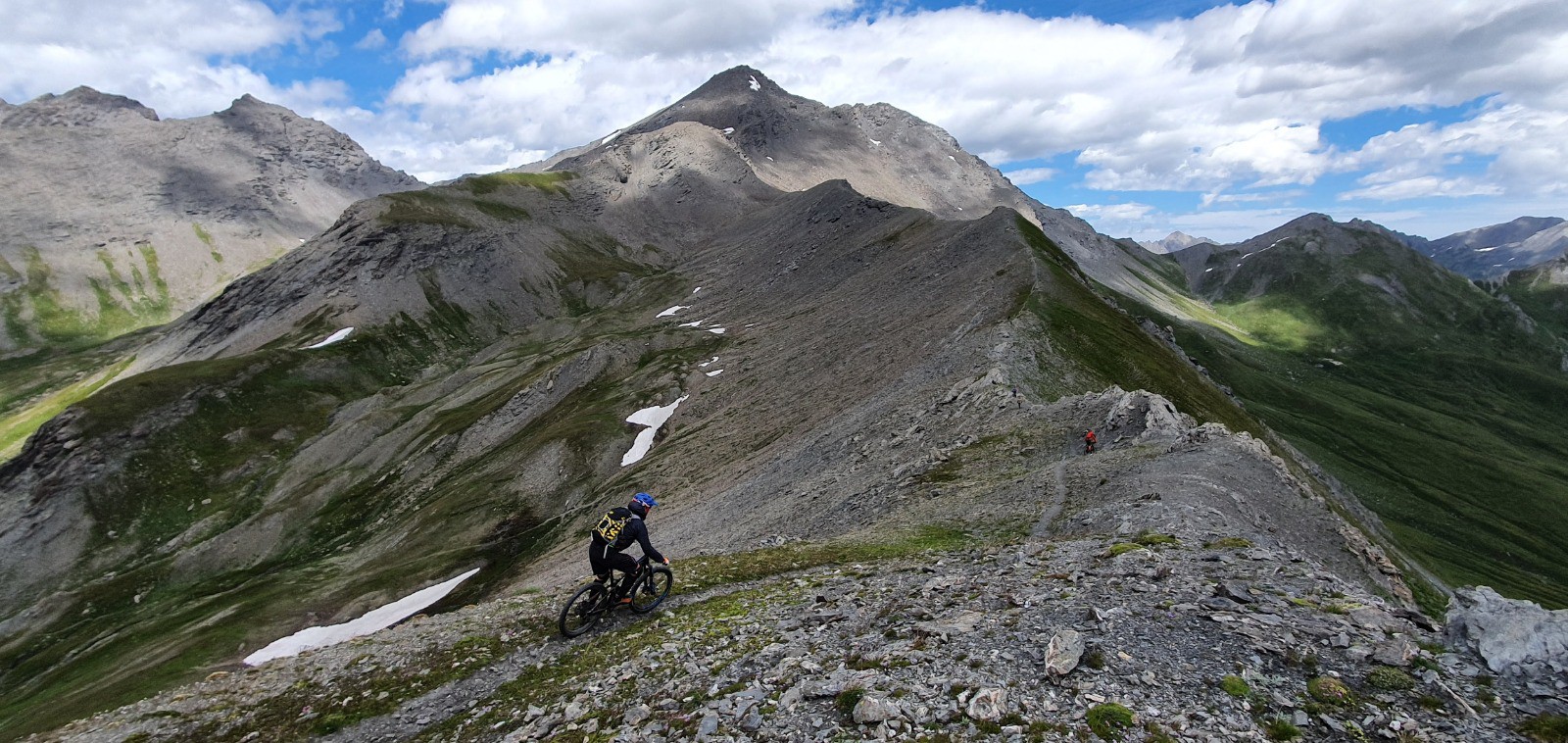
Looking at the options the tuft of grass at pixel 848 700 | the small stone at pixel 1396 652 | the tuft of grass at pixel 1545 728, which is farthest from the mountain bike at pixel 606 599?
the tuft of grass at pixel 1545 728

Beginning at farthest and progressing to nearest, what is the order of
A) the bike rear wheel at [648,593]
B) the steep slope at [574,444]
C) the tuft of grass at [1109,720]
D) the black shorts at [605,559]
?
1. the steep slope at [574,444]
2. the bike rear wheel at [648,593]
3. the black shorts at [605,559]
4. the tuft of grass at [1109,720]

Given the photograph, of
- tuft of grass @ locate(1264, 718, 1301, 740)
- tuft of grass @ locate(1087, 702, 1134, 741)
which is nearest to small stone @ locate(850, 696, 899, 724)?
tuft of grass @ locate(1087, 702, 1134, 741)

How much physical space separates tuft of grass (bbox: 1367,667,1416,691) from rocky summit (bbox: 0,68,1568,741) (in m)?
0.16

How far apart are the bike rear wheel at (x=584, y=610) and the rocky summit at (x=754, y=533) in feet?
1.52

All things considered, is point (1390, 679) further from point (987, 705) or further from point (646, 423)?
point (646, 423)

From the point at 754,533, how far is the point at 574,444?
48.9 meters

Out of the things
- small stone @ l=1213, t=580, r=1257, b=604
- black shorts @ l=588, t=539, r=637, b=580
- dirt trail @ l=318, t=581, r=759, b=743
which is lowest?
small stone @ l=1213, t=580, r=1257, b=604

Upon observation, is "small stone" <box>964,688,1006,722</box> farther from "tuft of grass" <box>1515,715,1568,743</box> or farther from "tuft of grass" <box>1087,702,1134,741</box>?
"tuft of grass" <box>1515,715,1568,743</box>

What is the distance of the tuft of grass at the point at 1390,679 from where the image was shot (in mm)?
11023

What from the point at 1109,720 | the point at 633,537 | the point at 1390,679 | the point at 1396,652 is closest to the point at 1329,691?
the point at 1390,679

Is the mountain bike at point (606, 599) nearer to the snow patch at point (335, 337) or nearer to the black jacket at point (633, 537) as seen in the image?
the black jacket at point (633, 537)

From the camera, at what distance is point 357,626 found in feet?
181

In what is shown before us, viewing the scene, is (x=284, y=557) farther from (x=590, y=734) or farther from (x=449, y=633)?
(x=590, y=734)

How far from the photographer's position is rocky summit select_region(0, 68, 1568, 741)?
12.4 m
